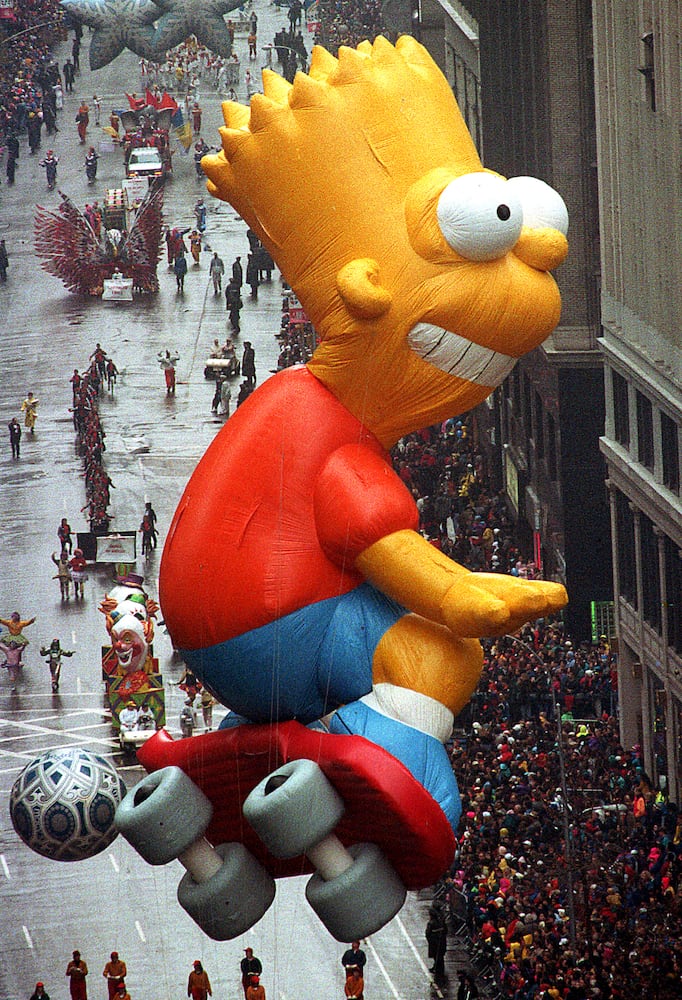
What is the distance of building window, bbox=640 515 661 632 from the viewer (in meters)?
58.9

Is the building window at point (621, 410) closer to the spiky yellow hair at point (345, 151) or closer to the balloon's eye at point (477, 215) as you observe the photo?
the spiky yellow hair at point (345, 151)

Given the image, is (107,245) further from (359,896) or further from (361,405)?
(359,896)

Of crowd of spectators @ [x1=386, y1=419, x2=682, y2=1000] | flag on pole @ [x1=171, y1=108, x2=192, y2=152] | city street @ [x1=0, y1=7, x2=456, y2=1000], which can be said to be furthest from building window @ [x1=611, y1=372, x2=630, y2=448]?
flag on pole @ [x1=171, y1=108, x2=192, y2=152]

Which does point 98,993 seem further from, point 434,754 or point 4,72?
point 4,72

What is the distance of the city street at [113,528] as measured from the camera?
53156 mm

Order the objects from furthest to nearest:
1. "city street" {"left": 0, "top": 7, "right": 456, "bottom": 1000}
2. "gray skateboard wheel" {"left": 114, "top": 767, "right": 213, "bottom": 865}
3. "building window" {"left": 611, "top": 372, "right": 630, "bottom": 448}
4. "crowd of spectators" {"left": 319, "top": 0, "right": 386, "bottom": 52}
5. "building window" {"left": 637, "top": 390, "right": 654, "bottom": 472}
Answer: "crowd of spectators" {"left": 319, "top": 0, "right": 386, "bottom": 52}, "building window" {"left": 611, "top": 372, "right": 630, "bottom": 448}, "building window" {"left": 637, "top": 390, "right": 654, "bottom": 472}, "city street" {"left": 0, "top": 7, "right": 456, "bottom": 1000}, "gray skateboard wheel" {"left": 114, "top": 767, "right": 213, "bottom": 865}

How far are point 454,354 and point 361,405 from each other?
1.10m

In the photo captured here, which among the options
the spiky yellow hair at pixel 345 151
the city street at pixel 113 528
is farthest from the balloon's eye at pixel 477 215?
the city street at pixel 113 528

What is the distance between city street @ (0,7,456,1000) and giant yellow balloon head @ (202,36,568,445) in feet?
76.2

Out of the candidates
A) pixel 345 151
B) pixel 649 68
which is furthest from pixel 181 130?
pixel 345 151

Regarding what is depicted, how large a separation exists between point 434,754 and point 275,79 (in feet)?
23.0

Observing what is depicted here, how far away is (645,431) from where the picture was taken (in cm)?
Result: 6047

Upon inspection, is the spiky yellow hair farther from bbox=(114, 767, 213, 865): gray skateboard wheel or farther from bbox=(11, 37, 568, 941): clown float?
bbox=(114, 767, 213, 865): gray skateboard wheel

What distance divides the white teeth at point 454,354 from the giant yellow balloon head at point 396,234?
14 millimetres
